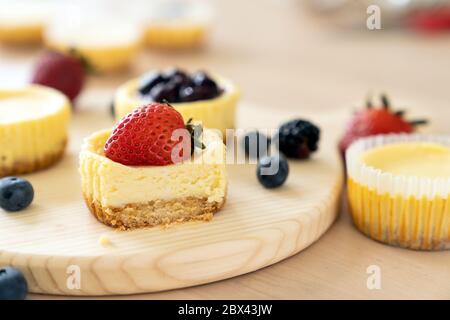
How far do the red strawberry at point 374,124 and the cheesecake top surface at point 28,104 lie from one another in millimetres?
939

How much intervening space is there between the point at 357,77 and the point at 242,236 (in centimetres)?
184

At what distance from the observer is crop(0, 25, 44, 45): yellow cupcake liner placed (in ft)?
12.5

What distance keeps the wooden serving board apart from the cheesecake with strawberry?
0.14ft

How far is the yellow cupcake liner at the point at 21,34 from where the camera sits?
12.5 feet

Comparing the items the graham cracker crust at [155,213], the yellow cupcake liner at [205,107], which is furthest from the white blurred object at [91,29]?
the graham cracker crust at [155,213]

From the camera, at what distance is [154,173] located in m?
1.81

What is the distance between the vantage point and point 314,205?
198 cm

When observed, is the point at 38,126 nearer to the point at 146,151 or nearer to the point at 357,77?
the point at 146,151

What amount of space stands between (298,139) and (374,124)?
0.94 feet

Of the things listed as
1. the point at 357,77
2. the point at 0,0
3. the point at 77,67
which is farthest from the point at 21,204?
the point at 0,0

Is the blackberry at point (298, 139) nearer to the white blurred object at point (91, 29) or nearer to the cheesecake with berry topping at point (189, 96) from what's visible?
the cheesecake with berry topping at point (189, 96)

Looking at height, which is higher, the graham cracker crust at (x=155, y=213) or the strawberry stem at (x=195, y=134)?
the strawberry stem at (x=195, y=134)

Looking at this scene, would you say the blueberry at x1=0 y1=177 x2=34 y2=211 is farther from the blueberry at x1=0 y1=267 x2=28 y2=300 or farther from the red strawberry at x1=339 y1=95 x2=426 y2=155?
the red strawberry at x1=339 y1=95 x2=426 y2=155

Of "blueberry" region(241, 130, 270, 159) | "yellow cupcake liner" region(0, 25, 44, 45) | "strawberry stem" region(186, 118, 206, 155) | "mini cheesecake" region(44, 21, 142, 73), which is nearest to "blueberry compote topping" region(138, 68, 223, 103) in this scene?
"blueberry" region(241, 130, 270, 159)
